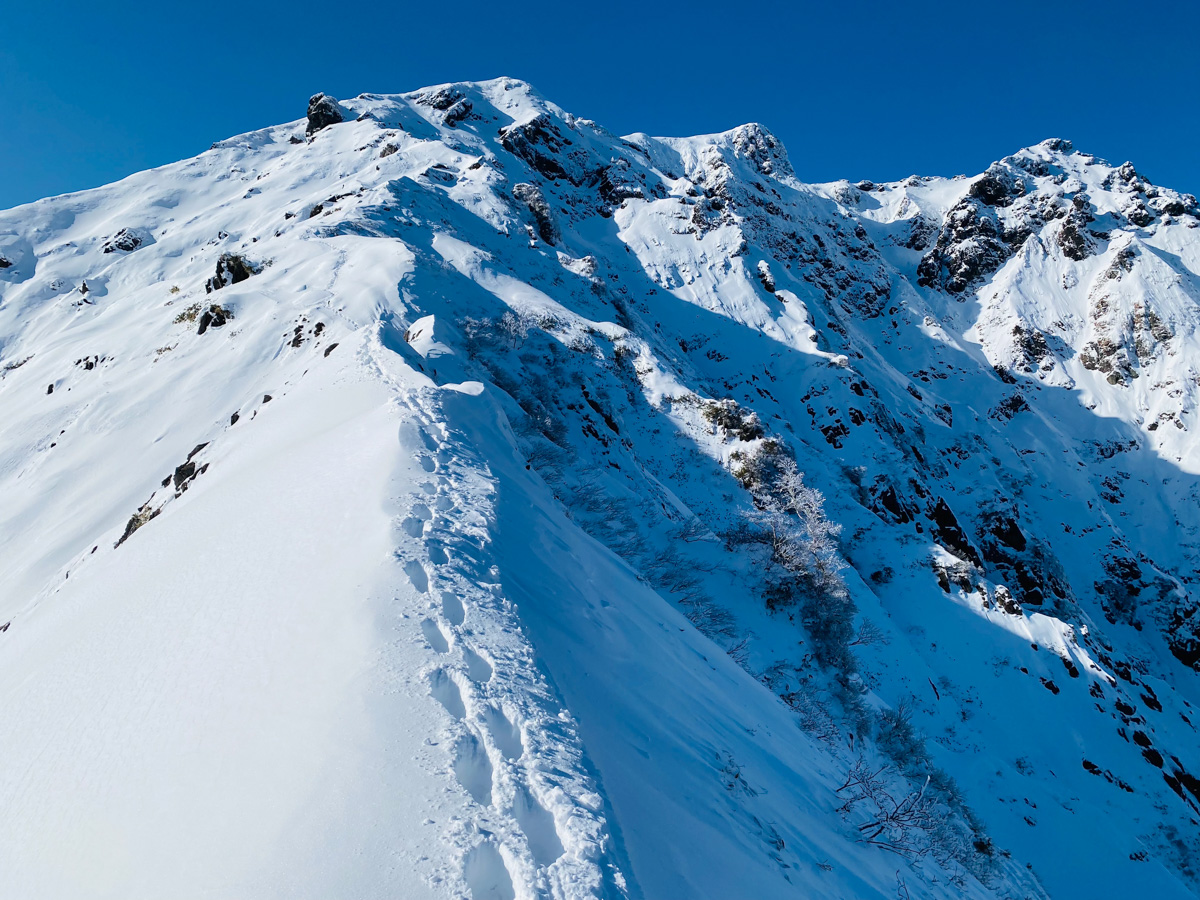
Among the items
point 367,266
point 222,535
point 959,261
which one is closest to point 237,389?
point 367,266

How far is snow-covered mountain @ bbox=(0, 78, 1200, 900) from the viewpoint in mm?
4664

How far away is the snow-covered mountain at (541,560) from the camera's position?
4664 millimetres

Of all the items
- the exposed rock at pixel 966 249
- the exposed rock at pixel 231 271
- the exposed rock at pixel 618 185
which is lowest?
the exposed rock at pixel 231 271

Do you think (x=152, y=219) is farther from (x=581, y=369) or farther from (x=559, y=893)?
(x=559, y=893)

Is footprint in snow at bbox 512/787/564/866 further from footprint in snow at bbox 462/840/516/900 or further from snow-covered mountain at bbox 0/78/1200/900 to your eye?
footprint in snow at bbox 462/840/516/900

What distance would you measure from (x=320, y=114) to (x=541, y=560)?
284 feet

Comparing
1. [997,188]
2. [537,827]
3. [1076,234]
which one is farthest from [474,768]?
[997,188]

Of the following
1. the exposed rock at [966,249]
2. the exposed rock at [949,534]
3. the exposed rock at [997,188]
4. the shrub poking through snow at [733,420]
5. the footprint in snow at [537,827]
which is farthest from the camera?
the exposed rock at [997,188]

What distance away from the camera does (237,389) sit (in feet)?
69.3

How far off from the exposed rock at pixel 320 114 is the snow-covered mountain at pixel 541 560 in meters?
0.61

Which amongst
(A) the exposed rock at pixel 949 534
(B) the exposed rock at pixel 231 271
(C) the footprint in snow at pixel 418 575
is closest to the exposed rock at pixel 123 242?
(B) the exposed rock at pixel 231 271

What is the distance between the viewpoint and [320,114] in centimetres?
7381

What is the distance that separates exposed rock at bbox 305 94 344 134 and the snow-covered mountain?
2.01 feet

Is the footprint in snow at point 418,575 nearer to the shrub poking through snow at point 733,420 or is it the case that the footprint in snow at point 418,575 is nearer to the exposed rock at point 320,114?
the shrub poking through snow at point 733,420
